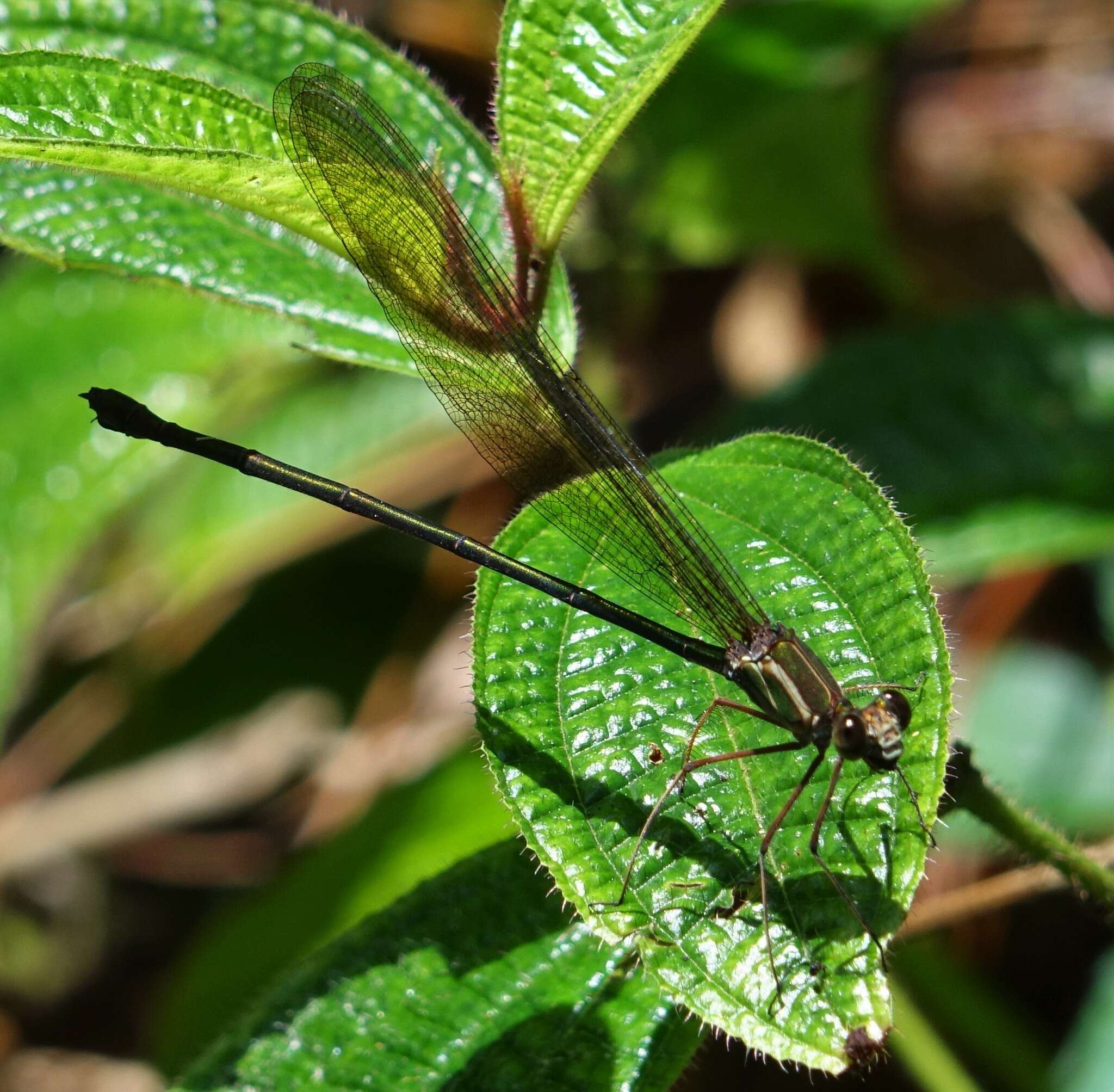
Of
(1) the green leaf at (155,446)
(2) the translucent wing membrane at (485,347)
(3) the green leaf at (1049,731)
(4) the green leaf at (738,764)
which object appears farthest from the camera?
(3) the green leaf at (1049,731)

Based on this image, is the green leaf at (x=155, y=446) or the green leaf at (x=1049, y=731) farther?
the green leaf at (x=1049, y=731)

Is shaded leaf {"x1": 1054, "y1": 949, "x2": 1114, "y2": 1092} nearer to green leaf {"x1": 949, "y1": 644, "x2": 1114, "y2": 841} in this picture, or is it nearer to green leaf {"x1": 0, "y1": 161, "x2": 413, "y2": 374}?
green leaf {"x1": 949, "y1": 644, "x2": 1114, "y2": 841}

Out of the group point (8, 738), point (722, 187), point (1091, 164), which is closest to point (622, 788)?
point (722, 187)

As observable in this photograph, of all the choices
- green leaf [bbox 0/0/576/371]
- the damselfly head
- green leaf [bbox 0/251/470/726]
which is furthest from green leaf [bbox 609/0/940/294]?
the damselfly head

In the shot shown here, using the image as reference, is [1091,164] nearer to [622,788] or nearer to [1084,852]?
[1084,852]

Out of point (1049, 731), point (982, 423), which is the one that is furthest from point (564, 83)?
point (1049, 731)

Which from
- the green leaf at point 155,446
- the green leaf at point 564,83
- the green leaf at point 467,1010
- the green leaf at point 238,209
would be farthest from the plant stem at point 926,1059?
the green leaf at point 155,446

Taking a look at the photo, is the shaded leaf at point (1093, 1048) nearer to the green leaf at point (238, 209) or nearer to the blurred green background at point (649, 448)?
the blurred green background at point (649, 448)

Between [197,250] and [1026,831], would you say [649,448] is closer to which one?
[197,250]
